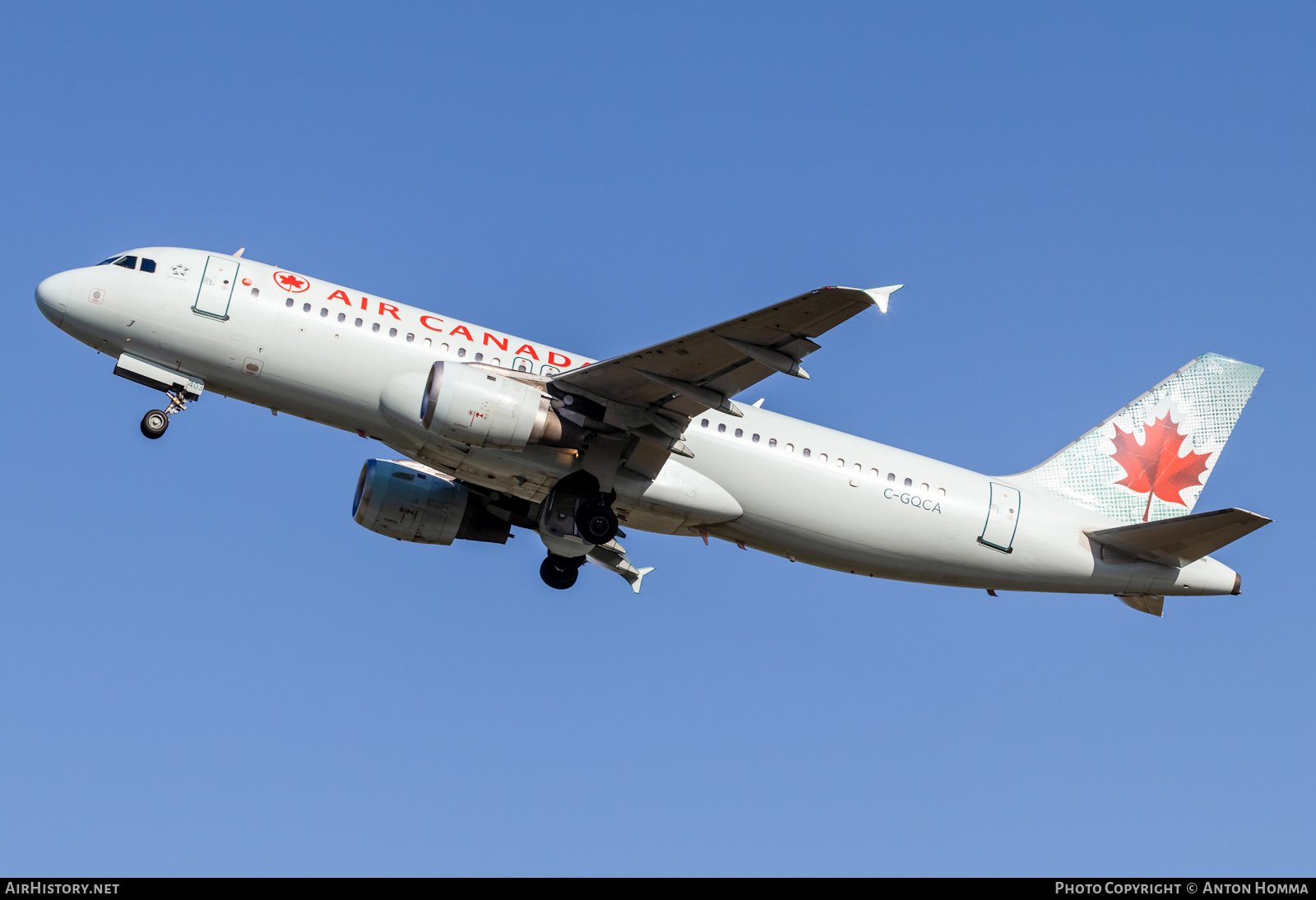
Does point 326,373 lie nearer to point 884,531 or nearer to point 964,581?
point 884,531

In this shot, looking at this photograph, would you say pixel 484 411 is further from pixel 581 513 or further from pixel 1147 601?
pixel 1147 601

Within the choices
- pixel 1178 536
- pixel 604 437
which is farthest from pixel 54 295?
pixel 1178 536

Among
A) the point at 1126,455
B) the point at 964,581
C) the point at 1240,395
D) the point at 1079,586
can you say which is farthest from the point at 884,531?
the point at 1240,395

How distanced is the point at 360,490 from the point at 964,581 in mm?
14786

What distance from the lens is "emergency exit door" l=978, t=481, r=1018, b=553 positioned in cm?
2983

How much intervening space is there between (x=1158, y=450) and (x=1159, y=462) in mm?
373

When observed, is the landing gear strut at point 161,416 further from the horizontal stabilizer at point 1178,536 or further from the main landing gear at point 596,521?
the horizontal stabilizer at point 1178,536

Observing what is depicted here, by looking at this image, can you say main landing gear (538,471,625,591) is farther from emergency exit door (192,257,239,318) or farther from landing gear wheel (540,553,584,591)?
emergency exit door (192,257,239,318)

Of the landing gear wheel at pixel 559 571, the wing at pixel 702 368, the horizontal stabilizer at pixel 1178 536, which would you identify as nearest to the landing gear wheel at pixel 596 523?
the wing at pixel 702 368

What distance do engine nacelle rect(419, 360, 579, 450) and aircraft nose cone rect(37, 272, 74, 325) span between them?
27.1 ft

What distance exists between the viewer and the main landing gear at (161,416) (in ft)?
89.7

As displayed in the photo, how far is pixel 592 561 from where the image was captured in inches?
1329

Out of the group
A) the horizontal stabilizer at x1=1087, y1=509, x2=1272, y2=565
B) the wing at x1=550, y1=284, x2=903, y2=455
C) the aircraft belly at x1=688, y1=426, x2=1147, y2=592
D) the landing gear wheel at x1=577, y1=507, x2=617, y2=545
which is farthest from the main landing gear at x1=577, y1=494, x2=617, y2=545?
the horizontal stabilizer at x1=1087, y1=509, x2=1272, y2=565

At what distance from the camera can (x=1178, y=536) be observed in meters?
29.5
